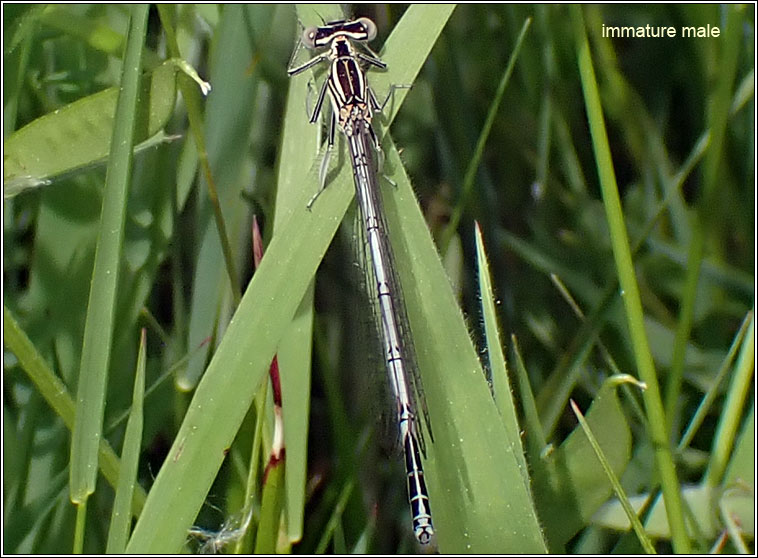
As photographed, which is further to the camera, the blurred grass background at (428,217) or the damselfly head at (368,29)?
the damselfly head at (368,29)

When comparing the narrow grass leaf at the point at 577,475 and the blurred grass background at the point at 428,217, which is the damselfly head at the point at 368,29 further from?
the narrow grass leaf at the point at 577,475

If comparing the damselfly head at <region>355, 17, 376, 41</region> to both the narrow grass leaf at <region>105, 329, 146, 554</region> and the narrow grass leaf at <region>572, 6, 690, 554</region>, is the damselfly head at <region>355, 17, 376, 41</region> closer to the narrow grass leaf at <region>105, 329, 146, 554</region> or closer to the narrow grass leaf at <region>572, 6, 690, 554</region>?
the narrow grass leaf at <region>572, 6, 690, 554</region>

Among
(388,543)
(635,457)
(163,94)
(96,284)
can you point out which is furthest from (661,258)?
(96,284)

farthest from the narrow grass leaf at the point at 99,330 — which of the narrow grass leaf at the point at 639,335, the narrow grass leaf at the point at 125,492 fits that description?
the narrow grass leaf at the point at 639,335

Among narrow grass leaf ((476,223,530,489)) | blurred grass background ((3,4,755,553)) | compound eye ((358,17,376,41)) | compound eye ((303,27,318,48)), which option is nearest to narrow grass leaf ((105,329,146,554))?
blurred grass background ((3,4,755,553))

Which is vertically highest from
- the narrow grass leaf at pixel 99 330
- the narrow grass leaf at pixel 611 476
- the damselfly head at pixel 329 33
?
the damselfly head at pixel 329 33

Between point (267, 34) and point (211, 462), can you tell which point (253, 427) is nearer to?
point (211, 462)

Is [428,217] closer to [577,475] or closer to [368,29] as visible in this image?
[368,29]

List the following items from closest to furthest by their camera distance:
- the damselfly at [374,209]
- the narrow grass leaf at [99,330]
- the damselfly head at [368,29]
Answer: the narrow grass leaf at [99,330], the damselfly at [374,209], the damselfly head at [368,29]
